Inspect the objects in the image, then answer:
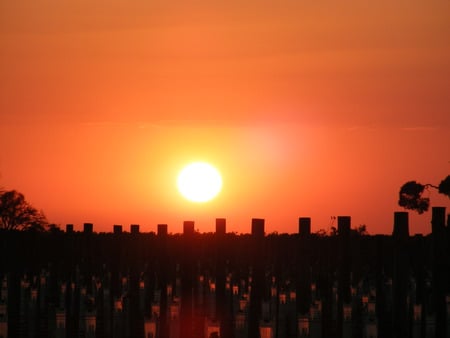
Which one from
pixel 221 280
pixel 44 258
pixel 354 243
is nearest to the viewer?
pixel 221 280

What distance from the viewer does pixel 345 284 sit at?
22203mm

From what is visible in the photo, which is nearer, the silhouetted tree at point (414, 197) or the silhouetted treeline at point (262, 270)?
the silhouetted treeline at point (262, 270)

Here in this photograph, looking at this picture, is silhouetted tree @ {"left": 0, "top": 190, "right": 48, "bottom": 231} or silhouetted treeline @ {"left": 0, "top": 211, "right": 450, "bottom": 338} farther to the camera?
silhouetted tree @ {"left": 0, "top": 190, "right": 48, "bottom": 231}

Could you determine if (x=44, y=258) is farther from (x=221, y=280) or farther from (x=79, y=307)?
(x=221, y=280)

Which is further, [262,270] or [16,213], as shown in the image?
[16,213]

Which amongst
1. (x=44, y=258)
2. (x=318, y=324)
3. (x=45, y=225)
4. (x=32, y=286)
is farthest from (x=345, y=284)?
(x=45, y=225)

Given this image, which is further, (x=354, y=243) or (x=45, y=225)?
(x=45, y=225)

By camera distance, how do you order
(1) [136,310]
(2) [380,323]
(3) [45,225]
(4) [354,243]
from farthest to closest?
(3) [45,225] < (4) [354,243] < (2) [380,323] < (1) [136,310]

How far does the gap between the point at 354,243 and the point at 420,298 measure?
40.7 feet

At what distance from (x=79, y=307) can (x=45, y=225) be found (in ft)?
93.5

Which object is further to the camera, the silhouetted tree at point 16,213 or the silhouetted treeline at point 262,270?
the silhouetted tree at point 16,213

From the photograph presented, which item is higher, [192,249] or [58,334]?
[192,249]

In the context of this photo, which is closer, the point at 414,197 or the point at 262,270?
the point at 262,270

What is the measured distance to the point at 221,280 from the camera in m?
20.3
